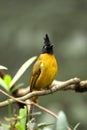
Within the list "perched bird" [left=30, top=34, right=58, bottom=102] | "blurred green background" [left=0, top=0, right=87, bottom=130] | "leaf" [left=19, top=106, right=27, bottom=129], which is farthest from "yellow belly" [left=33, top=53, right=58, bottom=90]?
"leaf" [left=19, top=106, right=27, bottom=129]

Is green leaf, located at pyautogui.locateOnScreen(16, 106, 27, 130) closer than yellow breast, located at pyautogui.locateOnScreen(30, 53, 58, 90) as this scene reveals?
Yes

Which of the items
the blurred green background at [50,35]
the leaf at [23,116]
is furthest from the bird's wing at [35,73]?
the leaf at [23,116]

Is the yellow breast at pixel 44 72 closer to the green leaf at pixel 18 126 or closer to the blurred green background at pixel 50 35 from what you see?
the blurred green background at pixel 50 35

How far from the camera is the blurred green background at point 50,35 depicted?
7.14 m

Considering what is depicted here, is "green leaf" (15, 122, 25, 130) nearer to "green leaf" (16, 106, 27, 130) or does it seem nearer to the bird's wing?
"green leaf" (16, 106, 27, 130)

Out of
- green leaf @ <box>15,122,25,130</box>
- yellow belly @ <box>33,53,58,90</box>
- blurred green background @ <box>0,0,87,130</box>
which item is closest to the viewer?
green leaf @ <box>15,122,25,130</box>

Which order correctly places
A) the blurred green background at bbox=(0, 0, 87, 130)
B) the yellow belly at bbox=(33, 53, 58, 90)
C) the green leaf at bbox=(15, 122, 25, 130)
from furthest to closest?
the blurred green background at bbox=(0, 0, 87, 130), the yellow belly at bbox=(33, 53, 58, 90), the green leaf at bbox=(15, 122, 25, 130)

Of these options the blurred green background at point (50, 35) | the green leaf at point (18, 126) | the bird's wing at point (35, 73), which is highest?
the green leaf at point (18, 126)

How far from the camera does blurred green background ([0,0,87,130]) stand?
23.4 ft

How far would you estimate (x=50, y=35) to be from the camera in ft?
27.5

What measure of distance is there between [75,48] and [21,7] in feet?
8.44

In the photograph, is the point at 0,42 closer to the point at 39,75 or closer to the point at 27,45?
the point at 27,45

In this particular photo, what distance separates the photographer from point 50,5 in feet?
29.3

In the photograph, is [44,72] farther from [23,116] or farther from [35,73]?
[23,116]
